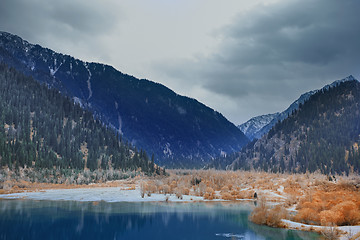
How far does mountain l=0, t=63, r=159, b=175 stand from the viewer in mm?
88062

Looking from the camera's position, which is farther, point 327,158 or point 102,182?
point 327,158

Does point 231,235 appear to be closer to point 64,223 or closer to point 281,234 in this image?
point 281,234

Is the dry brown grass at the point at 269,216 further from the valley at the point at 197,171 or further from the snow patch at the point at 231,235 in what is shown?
the snow patch at the point at 231,235

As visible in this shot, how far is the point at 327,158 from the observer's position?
122625 mm

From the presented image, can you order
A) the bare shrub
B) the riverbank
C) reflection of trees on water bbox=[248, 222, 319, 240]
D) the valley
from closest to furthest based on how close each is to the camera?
the bare shrub → reflection of trees on water bbox=[248, 222, 319, 240] → the riverbank → the valley

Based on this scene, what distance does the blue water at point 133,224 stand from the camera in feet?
82.5

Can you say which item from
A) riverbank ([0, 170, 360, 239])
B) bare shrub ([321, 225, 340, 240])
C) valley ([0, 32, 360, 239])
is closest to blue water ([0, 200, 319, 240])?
bare shrub ([321, 225, 340, 240])

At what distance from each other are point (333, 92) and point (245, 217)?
16153 cm

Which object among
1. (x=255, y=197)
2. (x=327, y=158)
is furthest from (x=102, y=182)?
(x=327, y=158)

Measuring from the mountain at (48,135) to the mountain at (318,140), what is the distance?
6075cm

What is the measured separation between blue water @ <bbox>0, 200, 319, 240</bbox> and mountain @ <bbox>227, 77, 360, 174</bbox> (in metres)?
93.1

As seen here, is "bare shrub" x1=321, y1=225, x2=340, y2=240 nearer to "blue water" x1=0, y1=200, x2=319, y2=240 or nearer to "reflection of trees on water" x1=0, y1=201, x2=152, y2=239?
"blue water" x1=0, y1=200, x2=319, y2=240

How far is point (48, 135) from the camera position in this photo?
105875 millimetres

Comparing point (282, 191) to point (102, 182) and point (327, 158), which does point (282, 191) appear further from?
point (327, 158)
